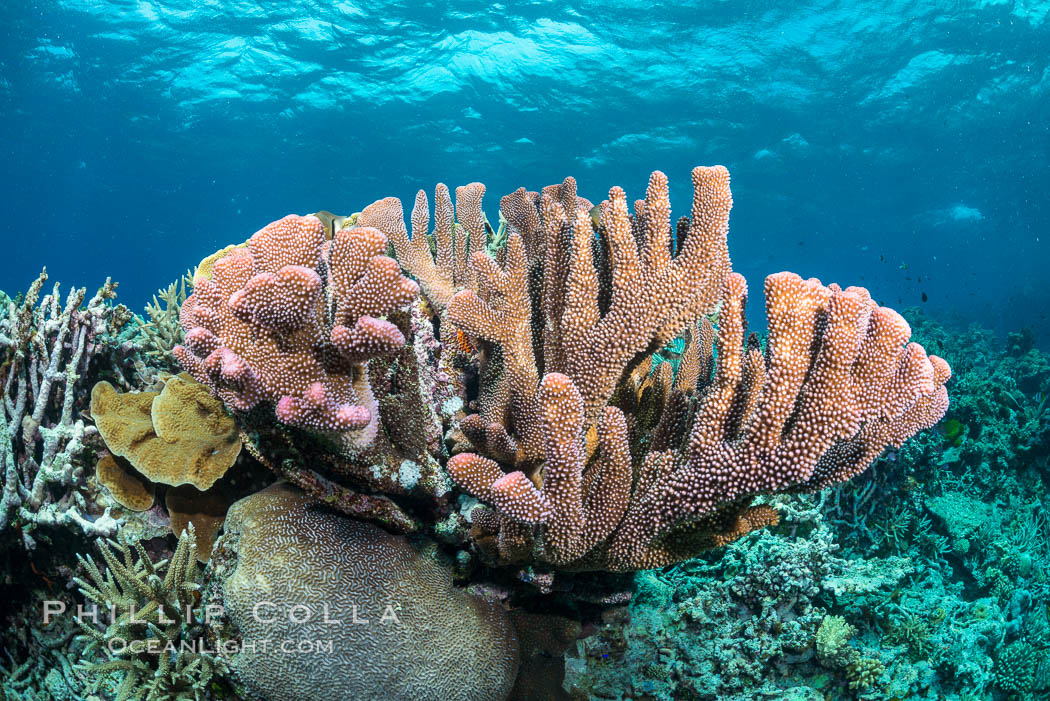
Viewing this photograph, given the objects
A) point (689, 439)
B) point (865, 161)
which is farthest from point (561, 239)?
point (865, 161)

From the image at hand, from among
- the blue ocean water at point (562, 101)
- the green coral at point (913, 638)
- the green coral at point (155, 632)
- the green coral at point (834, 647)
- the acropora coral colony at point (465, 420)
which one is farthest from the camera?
the blue ocean water at point (562, 101)

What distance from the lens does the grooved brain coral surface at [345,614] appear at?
2.17 metres

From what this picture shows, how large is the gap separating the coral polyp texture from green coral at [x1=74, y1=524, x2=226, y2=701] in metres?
0.91

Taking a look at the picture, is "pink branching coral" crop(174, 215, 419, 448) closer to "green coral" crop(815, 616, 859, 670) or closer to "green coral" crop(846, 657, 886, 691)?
"green coral" crop(815, 616, 859, 670)

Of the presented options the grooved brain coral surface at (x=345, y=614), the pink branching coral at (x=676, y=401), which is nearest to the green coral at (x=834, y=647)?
the pink branching coral at (x=676, y=401)

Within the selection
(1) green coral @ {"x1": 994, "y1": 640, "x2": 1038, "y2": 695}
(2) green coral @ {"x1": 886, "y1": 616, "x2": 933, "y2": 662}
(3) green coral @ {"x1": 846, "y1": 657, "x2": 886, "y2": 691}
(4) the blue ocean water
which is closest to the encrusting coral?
(3) green coral @ {"x1": 846, "y1": 657, "x2": 886, "y2": 691}

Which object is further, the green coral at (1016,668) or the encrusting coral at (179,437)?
the green coral at (1016,668)

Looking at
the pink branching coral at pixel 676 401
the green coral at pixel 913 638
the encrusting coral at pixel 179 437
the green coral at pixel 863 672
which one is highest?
the pink branching coral at pixel 676 401

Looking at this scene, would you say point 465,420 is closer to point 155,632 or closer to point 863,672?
point 155,632

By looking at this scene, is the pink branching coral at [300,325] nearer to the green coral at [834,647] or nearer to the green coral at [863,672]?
the green coral at [834,647]

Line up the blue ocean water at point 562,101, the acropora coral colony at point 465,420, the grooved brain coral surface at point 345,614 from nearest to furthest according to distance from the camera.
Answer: the acropora coral colony at point 465,420, the grooved brain coral surface at point 345,614, the blue ocean water at point 562,101

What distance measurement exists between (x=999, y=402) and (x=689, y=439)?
11113 mm

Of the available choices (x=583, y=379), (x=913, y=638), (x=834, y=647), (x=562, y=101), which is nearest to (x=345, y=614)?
(x=583, y=379)

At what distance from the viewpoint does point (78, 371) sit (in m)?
3.37
